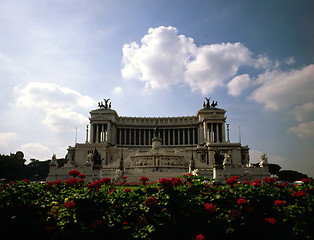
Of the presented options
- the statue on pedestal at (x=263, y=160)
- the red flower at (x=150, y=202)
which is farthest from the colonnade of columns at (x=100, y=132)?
the red flower at (x=150, y=202)

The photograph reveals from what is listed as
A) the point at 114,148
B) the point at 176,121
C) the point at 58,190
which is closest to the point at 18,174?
the point at 114,148

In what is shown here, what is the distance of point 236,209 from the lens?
1045cm

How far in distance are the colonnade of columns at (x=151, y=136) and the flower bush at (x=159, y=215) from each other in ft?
298

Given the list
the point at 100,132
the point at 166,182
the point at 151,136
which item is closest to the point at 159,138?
the point at 151,136

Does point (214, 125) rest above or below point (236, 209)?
above

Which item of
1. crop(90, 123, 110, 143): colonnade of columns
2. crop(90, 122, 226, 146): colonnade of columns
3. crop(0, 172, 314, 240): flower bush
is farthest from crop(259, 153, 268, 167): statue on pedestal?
crop(90, 123, 110, 143): colonnade of columns

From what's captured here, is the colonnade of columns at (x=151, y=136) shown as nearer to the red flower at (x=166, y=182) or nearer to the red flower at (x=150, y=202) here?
the red flower at (x=166, y=182)

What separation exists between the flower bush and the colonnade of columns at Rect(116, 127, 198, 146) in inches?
3578

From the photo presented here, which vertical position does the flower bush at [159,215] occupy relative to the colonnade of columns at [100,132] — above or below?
below

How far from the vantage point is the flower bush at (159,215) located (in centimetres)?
954

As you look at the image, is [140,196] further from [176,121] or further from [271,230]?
[176,121]

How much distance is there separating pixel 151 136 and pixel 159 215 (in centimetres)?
9435

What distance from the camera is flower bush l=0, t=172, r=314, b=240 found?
9539 mm

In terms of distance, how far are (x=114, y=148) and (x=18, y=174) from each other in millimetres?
29390
